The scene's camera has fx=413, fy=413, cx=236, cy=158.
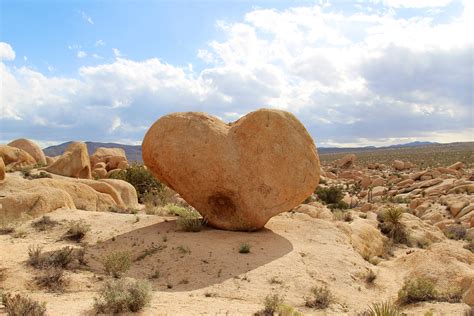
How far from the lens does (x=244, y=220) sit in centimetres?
1184

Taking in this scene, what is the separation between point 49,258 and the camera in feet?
29.2

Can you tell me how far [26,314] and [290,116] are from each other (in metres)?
8.43

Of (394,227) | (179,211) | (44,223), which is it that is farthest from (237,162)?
(394,227)

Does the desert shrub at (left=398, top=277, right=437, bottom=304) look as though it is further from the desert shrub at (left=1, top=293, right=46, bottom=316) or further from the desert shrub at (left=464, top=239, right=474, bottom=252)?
the desert shrub at (left=464, top=239, right=474, bottom=252)

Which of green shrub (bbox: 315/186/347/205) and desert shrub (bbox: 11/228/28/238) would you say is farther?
green shrub (bbox: 315/186/347/205)

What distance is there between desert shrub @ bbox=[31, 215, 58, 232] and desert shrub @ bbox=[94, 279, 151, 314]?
17.8 feet

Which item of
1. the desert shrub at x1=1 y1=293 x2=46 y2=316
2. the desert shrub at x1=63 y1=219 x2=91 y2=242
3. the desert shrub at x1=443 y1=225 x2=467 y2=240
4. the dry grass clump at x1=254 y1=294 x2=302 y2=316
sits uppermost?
the desert shrub at x1=63 y1=219 x2=91 y2=242

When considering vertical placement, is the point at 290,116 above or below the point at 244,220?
above

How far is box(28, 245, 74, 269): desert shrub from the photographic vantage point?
28.8 feet

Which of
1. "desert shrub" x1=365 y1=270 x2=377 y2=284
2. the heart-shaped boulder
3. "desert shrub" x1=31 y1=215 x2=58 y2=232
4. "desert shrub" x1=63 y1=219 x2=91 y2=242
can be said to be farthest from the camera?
"desert shrub" x1=31 y1=215 x2=58 y2=232

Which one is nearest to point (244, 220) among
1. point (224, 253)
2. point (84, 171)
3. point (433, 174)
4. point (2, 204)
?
point (224, 253)

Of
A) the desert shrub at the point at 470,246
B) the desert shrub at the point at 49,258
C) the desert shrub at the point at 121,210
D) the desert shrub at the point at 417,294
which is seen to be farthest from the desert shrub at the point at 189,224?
the desert shrub at the point at 470,246

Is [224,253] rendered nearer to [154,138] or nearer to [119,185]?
[154,138]

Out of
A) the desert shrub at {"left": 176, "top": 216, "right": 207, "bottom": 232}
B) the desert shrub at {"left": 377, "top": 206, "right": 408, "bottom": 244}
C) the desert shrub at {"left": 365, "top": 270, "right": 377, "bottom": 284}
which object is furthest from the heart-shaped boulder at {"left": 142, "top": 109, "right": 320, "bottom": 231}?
the desert shrub at {"left": 377, "top": 206, "right": 408, "bottom": 244}
